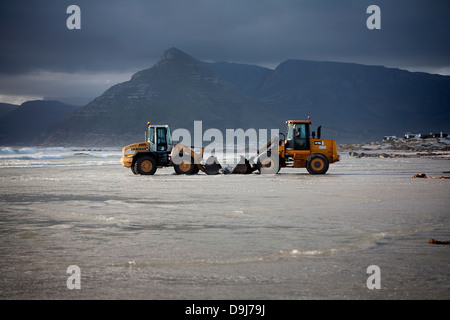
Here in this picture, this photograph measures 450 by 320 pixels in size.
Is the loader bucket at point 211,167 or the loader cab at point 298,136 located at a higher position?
the loader cab at point 298,136

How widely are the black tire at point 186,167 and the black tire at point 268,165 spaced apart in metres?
4.00

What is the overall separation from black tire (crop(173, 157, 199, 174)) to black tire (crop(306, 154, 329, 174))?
22.6 ft

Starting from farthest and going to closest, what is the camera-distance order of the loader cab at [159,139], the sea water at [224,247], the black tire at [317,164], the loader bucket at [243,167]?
the loader bucket at [243,167]
the black tire at [317,164]
the loader cab at [159,139]
the sea water at [224,247]

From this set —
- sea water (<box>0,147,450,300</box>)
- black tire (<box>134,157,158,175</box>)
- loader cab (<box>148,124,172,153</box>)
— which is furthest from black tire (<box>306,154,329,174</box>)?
sea water (<box>0,147,450,300</box>)

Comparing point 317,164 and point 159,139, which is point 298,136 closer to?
point 317,164

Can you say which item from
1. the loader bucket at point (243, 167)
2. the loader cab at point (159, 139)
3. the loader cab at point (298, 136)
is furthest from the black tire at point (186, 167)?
the loader cab at point (298, 136)

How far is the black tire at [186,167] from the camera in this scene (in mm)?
30047

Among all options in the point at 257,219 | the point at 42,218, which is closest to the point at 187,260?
the point at 257,219

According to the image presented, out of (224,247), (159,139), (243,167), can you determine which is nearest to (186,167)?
(159,139)

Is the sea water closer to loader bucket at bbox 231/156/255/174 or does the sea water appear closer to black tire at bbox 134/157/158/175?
black tire at bbox 134/157/158/175

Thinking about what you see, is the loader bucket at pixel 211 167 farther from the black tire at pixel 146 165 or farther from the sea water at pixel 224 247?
the sea water at pixel 224 247

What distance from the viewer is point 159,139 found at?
30.0m

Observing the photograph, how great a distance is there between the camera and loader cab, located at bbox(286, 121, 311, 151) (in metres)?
30.4

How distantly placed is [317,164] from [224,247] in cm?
2238
